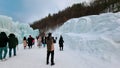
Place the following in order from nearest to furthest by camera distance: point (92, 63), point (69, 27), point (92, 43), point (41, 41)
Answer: point (92, 63)
point (92, 43)
point (41, 41)
point (69, 27)

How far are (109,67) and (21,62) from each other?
16.8 ft

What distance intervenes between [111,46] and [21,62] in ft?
20.3

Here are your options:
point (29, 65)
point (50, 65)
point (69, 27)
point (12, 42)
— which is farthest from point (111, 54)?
point (69, 27)

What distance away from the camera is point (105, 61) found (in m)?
14.4

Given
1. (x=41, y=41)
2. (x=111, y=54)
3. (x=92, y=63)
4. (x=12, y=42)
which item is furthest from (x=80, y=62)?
(x=41, y=41)

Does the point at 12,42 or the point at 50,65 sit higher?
the point at 12,42

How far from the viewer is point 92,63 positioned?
14289mm

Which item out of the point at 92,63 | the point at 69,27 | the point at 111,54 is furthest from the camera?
the point at 69,27

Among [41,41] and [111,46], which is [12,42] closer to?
[111,46]

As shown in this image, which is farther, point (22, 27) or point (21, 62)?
point (22, 27)

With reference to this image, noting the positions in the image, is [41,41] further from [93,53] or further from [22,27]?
[22,27]

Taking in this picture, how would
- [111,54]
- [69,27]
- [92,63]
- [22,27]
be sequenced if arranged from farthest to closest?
[22,27]
[69,27]
[111,54]
[92,63]

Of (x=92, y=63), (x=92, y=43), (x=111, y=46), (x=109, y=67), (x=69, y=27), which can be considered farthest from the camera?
(x=69, y=27)

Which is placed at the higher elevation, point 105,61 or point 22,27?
point 22,27
